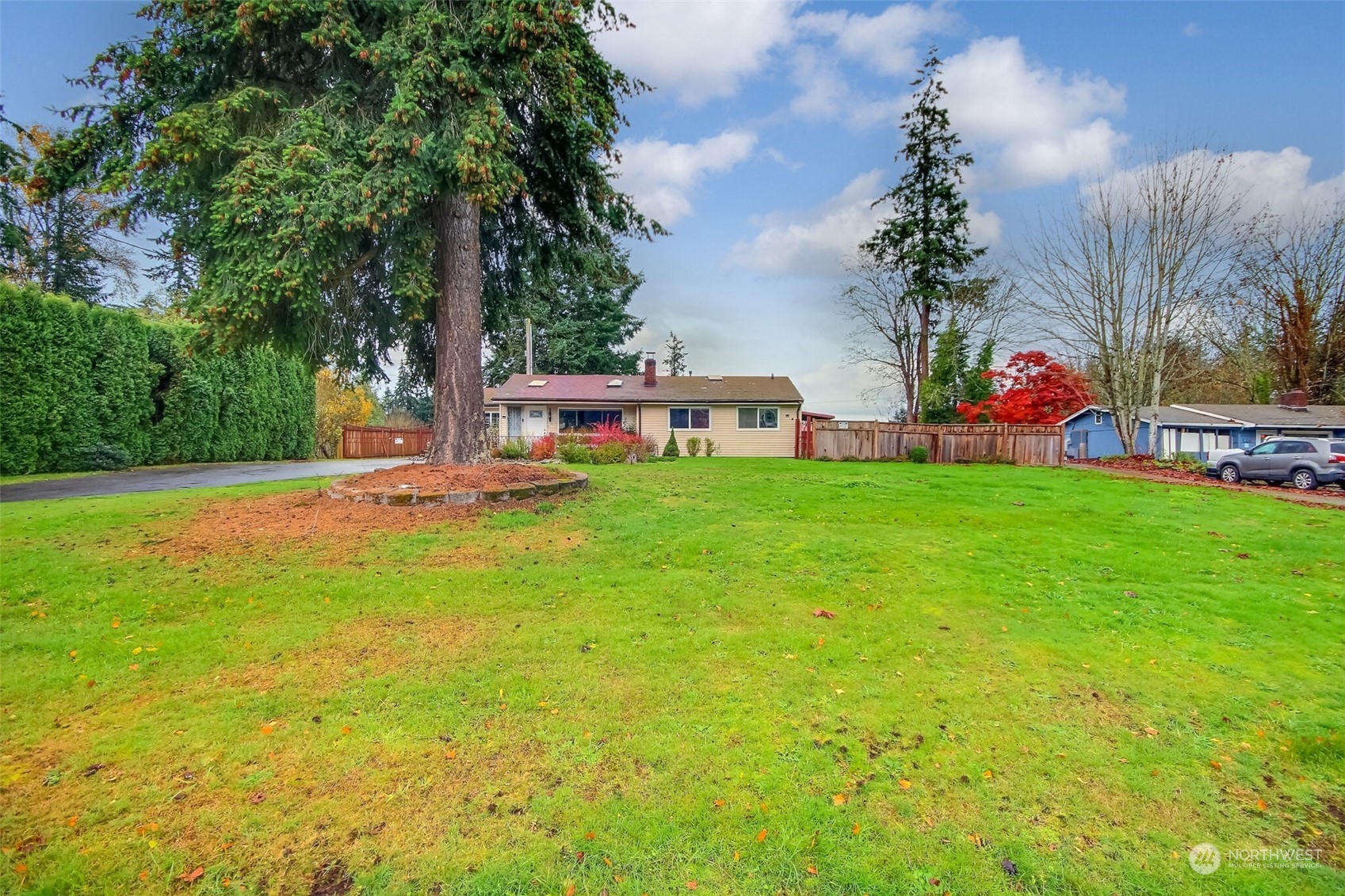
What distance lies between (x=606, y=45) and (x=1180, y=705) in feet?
44.2

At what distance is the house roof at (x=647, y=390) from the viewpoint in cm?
2550

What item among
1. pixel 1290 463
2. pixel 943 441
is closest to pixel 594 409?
pixel 943 441

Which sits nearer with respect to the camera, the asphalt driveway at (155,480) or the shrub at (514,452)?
the asphalt driveway at (155,480)

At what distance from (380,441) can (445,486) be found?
26.3 metres

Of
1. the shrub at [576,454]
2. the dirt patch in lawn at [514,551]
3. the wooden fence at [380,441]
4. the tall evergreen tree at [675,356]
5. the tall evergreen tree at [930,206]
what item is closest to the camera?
the dirt patch in lawn at [514,551]

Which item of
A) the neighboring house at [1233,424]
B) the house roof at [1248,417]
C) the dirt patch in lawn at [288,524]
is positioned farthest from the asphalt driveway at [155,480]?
the house roof at [1248,417]

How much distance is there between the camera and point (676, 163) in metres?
15.6

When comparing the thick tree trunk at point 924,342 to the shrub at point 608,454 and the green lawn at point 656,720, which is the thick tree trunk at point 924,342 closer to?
the shrub at point 608,454

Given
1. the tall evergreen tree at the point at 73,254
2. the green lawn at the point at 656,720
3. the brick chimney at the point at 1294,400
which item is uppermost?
the tall evergreen tree at the point at 73,254

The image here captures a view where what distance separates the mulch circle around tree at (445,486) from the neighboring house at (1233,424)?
21.7m

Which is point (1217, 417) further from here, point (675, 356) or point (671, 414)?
point (675, 356)

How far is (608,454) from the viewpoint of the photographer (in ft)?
61.3

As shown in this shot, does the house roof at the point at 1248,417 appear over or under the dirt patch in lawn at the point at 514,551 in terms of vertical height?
over

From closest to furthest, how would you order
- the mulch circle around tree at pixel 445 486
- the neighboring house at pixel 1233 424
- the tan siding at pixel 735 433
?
the mulch circle around tree at pixel 445 486 → the neighboring house at pixel 1233 424 → the tan siding at pixel 735 433
